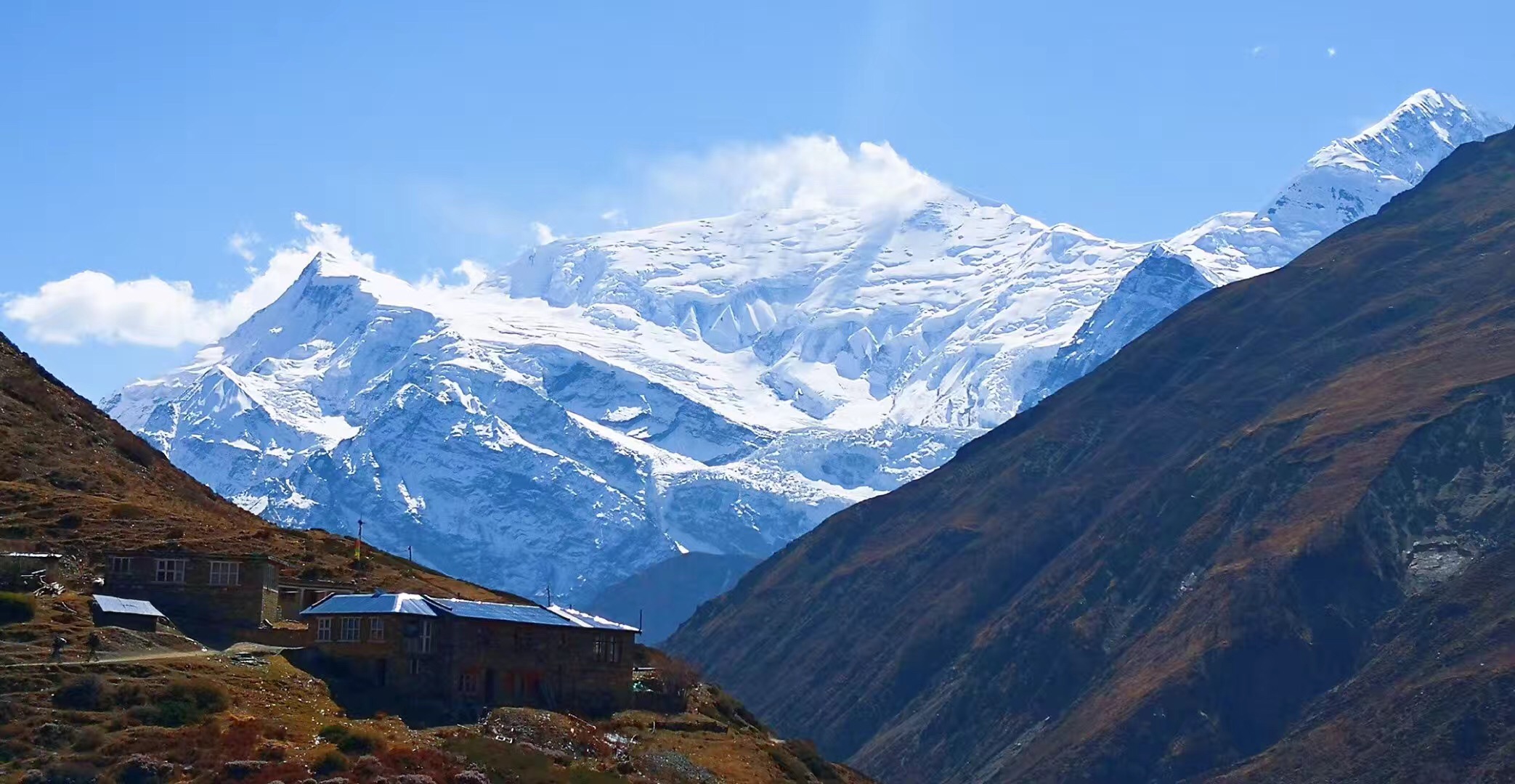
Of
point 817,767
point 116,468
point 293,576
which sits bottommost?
point 817,767

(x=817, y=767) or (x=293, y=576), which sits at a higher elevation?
(x=293, y=576)

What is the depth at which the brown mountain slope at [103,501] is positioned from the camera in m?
100

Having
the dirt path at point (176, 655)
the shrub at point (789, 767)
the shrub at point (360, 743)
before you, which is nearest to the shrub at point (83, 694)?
the dirt path at point (176, 655)

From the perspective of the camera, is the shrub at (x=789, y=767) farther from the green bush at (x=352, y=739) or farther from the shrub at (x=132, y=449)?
the shrub at (x=132, y=449)

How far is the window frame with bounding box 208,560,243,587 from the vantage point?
92375mm

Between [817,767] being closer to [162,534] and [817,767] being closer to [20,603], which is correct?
[162,534]

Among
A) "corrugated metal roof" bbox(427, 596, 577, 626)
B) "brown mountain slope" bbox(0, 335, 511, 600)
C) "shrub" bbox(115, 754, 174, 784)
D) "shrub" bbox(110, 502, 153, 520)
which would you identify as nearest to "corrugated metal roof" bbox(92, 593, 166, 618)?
"brown mountain slope" bbox(0, 335, 511, 600)

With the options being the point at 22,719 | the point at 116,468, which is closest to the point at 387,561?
the point at 116,468

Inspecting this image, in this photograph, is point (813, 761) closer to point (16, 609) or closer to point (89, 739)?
point (16, 609)

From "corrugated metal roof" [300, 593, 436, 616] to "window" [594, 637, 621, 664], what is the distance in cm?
849

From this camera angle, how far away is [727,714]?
113750 mm

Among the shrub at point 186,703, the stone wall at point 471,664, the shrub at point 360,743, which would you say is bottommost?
the shrub at point 360,743

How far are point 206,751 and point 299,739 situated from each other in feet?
14.1

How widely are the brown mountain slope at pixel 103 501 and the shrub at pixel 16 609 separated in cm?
1045
